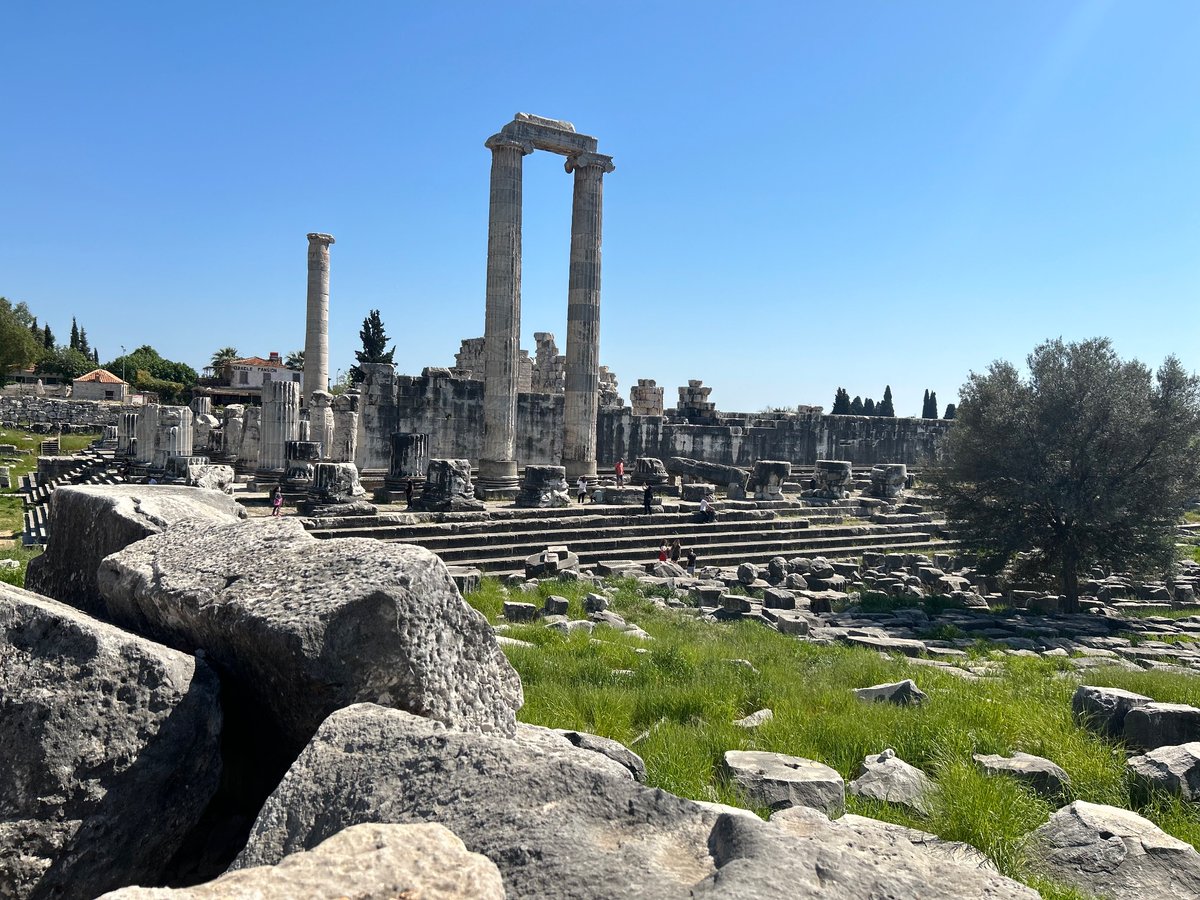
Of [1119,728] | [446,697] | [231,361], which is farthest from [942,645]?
[231,361]

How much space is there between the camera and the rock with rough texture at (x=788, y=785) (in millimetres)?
3760

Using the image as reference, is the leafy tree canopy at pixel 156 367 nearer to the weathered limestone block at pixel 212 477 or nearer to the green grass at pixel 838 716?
the weathered limestone block at pixel 212 477

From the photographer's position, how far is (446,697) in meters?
3.09

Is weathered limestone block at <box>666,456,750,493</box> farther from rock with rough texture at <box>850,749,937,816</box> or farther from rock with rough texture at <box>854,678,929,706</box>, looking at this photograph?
rock with rough texture at <box>850,749,937,816</box>

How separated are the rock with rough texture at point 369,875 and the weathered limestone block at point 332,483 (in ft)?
43.7

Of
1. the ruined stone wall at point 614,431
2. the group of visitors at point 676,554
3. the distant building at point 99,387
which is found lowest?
the group of visitors at point 676,554

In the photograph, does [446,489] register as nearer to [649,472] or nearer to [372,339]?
[649,472]

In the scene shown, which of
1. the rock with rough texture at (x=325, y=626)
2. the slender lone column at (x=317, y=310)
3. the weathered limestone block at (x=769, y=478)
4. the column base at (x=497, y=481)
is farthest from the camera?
the slender lone column at (x=317, y=310)

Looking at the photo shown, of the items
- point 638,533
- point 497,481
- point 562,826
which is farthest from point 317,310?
point 562,826

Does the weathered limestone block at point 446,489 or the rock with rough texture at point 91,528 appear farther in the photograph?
the weathered limestone block at point 446,489

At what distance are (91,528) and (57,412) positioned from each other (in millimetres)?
48723

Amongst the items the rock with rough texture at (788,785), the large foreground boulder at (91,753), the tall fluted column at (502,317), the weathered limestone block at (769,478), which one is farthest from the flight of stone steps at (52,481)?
the rock with rough texture at (788,785)

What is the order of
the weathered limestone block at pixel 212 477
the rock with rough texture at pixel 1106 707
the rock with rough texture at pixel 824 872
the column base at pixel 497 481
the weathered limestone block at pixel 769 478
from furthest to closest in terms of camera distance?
the weathered limestone block at pixel 769 478
the column base at pixel 497 481
the weathered limestone block at pixel 212 477
the rock with rough texture at pixel 1106 707
the rock with rough texture at pixel 824 872

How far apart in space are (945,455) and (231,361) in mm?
67340
